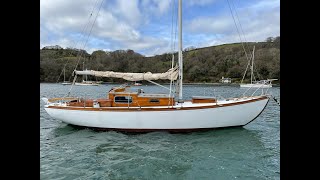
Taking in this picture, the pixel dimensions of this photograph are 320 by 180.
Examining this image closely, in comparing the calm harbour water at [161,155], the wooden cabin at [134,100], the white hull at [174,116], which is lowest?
the calm harbour water at [161,155]

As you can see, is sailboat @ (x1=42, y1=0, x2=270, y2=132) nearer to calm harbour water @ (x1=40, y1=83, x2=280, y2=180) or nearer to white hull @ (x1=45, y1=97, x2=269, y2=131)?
white hull @ (x1=45, y1=97, x2=269, y2=131)

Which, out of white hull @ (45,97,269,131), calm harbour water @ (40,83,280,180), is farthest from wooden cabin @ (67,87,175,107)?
calm harbour water @ (40,83,280,180)

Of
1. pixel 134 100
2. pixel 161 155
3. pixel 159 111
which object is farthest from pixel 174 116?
pixel 161 155

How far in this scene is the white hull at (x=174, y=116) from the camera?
12031mm

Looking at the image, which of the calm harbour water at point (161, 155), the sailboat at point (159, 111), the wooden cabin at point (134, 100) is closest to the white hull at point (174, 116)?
the sailboat at point (159, 111)

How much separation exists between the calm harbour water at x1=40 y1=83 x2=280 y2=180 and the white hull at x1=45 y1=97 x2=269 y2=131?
17.0 inches

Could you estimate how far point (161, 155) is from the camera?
30.9ft

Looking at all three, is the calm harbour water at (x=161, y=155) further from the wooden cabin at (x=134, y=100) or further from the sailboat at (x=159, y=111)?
the wooden cabin at (x=134, y=100)

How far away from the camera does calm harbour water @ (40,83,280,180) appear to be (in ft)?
25.4

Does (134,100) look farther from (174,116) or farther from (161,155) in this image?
(161,155)
